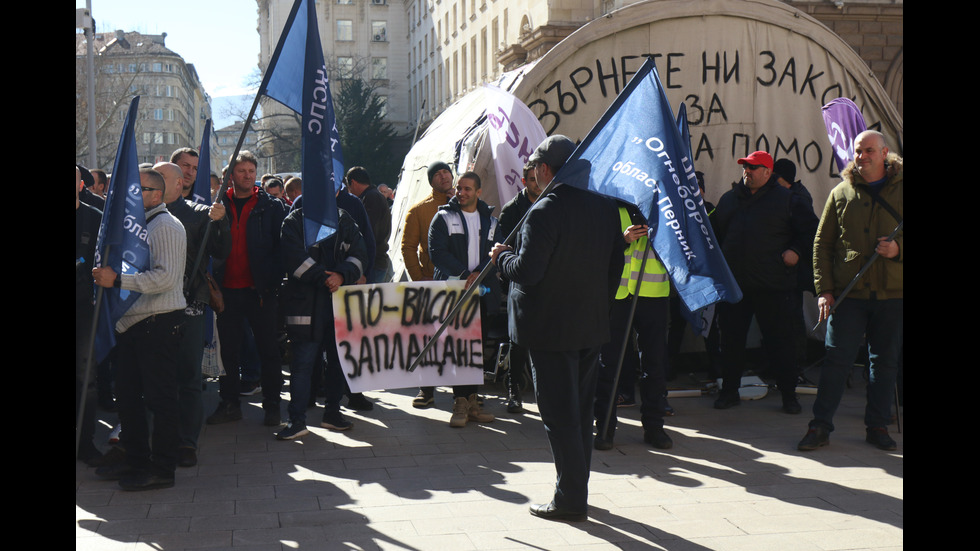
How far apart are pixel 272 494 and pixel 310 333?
1.80m

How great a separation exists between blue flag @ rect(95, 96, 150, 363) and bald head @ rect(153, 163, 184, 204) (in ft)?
1.81

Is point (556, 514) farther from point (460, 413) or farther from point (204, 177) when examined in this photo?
point (204, 177)

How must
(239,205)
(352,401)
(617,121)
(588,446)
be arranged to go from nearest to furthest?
(588,446)
(617,121)
(239,205)
(352,401)

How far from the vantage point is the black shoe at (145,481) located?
566 centimetres

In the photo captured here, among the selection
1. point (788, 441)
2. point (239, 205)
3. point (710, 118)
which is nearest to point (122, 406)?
point (239, 205)

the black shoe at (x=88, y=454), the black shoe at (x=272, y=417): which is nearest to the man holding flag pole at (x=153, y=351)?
the black shoe at (x=88, y=454)

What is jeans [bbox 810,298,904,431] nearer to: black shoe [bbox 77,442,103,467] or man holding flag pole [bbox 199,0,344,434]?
man holding flag pole [bbox 199,0,344,434]

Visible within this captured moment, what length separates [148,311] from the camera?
5.63m

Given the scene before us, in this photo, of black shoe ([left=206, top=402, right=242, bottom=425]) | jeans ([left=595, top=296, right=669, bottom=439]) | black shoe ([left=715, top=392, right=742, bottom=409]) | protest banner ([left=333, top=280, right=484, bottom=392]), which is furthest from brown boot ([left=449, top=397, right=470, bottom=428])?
black shoe ([left=715, top=392, right=742, bottom=409])

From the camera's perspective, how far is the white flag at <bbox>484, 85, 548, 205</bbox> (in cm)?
906

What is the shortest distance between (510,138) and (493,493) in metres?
4.29

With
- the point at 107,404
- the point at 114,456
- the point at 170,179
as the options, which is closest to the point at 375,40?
the point at 107,404
